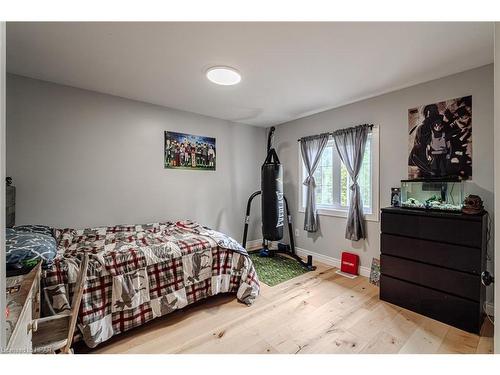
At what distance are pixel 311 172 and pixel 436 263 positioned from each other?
1.84 m

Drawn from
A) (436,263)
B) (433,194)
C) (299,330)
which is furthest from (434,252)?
(299,330)

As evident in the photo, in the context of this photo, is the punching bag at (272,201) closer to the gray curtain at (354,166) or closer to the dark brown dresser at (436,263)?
the gray curtain at (354,166)

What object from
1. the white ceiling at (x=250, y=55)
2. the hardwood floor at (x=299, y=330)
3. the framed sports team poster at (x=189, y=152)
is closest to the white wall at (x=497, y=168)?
the white ceiling at (x=250, y=55)

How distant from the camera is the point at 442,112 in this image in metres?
2.16

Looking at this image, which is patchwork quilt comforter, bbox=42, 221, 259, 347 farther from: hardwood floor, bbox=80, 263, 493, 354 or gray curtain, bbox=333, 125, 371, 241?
gray curtain, bbox=333, 125, 371, 241

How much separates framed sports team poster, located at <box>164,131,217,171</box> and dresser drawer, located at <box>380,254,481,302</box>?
265 centimetres

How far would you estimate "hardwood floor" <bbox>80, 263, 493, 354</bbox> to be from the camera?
1.58 meters

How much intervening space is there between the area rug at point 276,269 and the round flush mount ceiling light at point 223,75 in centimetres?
232

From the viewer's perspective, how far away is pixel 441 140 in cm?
→ 216

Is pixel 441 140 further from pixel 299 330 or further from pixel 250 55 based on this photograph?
pixel 299 330

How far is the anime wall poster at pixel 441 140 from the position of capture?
79.8 inches
